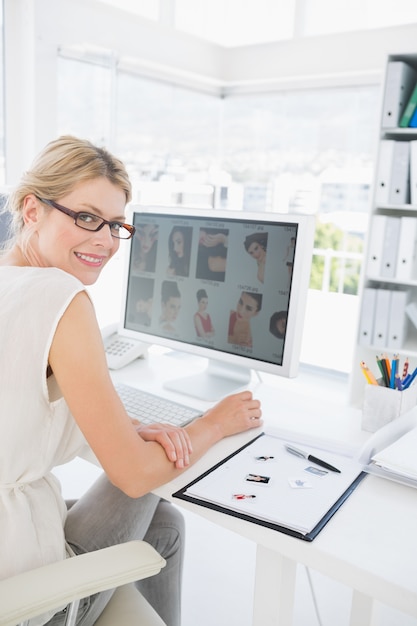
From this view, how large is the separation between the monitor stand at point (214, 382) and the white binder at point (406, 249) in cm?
174

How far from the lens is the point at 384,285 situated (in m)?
3.37

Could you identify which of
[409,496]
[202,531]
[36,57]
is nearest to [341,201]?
[36,57]

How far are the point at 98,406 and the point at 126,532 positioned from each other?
376mm

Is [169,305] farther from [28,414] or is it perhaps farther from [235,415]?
[28,414]

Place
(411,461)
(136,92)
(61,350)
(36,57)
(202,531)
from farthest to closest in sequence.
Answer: (136,92) → (36,57) → (202,531) → (411,461) → (61,350)

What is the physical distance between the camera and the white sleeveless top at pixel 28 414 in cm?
94

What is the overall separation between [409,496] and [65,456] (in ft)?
2.07

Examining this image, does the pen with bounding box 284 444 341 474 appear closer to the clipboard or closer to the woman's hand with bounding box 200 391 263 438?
the clipboard

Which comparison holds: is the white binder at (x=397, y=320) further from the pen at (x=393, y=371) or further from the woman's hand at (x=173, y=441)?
the woman's hand at (x=173, y=441)

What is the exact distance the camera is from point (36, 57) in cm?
305

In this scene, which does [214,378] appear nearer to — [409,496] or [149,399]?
[149,399]

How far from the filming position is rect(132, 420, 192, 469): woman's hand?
106 cm

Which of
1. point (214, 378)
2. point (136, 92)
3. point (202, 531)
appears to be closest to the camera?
point (214, 378)

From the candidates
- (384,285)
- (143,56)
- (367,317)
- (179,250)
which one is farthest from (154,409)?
(143,56)
